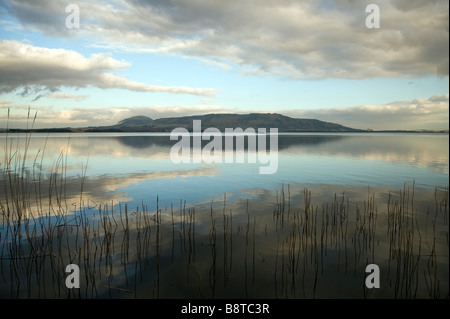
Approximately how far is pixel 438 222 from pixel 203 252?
31.6 ft

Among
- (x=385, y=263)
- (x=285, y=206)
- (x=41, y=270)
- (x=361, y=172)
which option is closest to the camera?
(x=41, y=270)

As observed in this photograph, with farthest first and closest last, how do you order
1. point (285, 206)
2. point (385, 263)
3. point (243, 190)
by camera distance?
point (243, 190) < point (285, 206) < point (385, 263)

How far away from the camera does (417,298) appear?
6.17 meters

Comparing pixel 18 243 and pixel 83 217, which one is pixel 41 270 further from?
pixel 83 217

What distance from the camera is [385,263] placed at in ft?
24.7

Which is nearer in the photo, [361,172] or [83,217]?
[83,217]

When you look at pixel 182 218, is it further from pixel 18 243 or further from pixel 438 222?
pixel 438 222

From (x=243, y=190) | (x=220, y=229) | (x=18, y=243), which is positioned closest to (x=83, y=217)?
(x=18, y=243)
